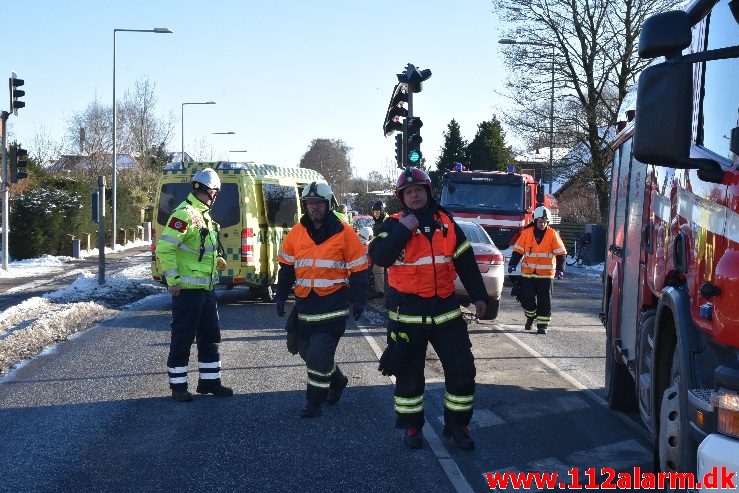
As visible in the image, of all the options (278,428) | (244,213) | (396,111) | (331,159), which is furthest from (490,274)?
(331,159)

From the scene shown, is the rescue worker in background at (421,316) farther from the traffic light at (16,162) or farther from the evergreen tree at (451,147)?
the evergreen tree at (451,147)

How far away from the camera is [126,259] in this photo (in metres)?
34.2

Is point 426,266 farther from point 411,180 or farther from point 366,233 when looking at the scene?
point 366,233

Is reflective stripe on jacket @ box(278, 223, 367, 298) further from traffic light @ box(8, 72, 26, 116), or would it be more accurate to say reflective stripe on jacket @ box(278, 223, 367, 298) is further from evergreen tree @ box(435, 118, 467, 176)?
evergreen tree @ box(435, 118, 467, 176)

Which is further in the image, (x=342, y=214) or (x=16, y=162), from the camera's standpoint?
(x=16, y=162)

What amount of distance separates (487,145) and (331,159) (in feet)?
199

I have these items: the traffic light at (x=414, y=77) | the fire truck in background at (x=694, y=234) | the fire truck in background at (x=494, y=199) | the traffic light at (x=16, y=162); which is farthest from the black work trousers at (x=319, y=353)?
the traffic light at (x=16, y=162)

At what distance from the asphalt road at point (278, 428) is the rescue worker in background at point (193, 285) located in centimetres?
24

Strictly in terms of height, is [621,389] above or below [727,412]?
below

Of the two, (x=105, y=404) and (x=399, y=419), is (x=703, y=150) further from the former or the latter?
(x=105, y=404)

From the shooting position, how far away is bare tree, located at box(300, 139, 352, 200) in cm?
10841

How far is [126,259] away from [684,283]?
31618 millimetres

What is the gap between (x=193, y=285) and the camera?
8.13 metres

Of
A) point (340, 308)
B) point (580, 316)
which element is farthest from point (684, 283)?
point (580, 316)
